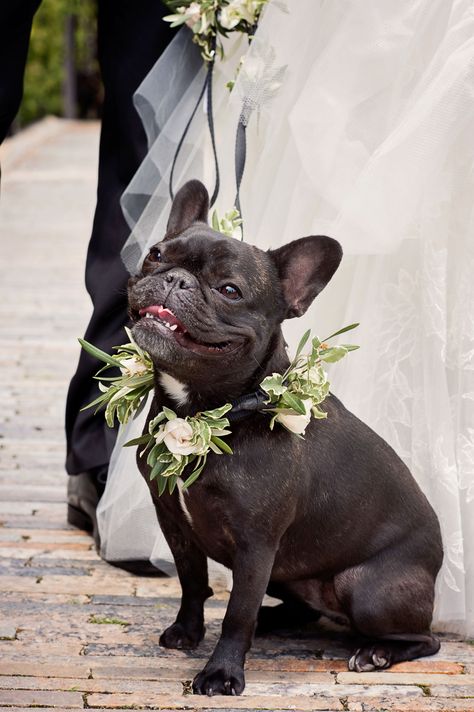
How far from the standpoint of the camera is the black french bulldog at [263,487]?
247cm

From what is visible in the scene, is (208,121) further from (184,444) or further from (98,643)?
(98,643)

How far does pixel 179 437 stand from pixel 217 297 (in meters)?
0.31

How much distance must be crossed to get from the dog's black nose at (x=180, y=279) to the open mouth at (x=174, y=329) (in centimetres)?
6

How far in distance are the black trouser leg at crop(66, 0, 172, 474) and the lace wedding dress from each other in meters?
0.49

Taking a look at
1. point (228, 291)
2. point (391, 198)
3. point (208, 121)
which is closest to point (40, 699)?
point (228, 291)

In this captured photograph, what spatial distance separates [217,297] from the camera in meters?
2.46

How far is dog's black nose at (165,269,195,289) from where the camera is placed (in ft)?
8.00

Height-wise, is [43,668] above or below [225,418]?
below

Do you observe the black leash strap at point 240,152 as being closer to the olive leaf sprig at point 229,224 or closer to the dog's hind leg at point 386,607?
the olive leaf sprig at point 229,224

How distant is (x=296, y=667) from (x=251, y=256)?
0.94m

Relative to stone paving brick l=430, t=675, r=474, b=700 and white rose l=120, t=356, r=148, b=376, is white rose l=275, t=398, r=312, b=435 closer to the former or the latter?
white rose l=120, t=356, r=148, b=376

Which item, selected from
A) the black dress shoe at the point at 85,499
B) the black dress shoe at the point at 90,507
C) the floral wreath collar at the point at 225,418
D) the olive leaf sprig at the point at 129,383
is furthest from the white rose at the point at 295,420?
the black dress shoe at the point at 85,499

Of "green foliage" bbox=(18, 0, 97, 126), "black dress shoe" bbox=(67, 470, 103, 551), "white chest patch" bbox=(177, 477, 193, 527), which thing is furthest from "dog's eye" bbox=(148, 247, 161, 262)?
"green foliage" bbox=(18, 0, 97, 126)

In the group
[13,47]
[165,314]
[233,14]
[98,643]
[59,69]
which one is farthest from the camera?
Result: [59,69]
